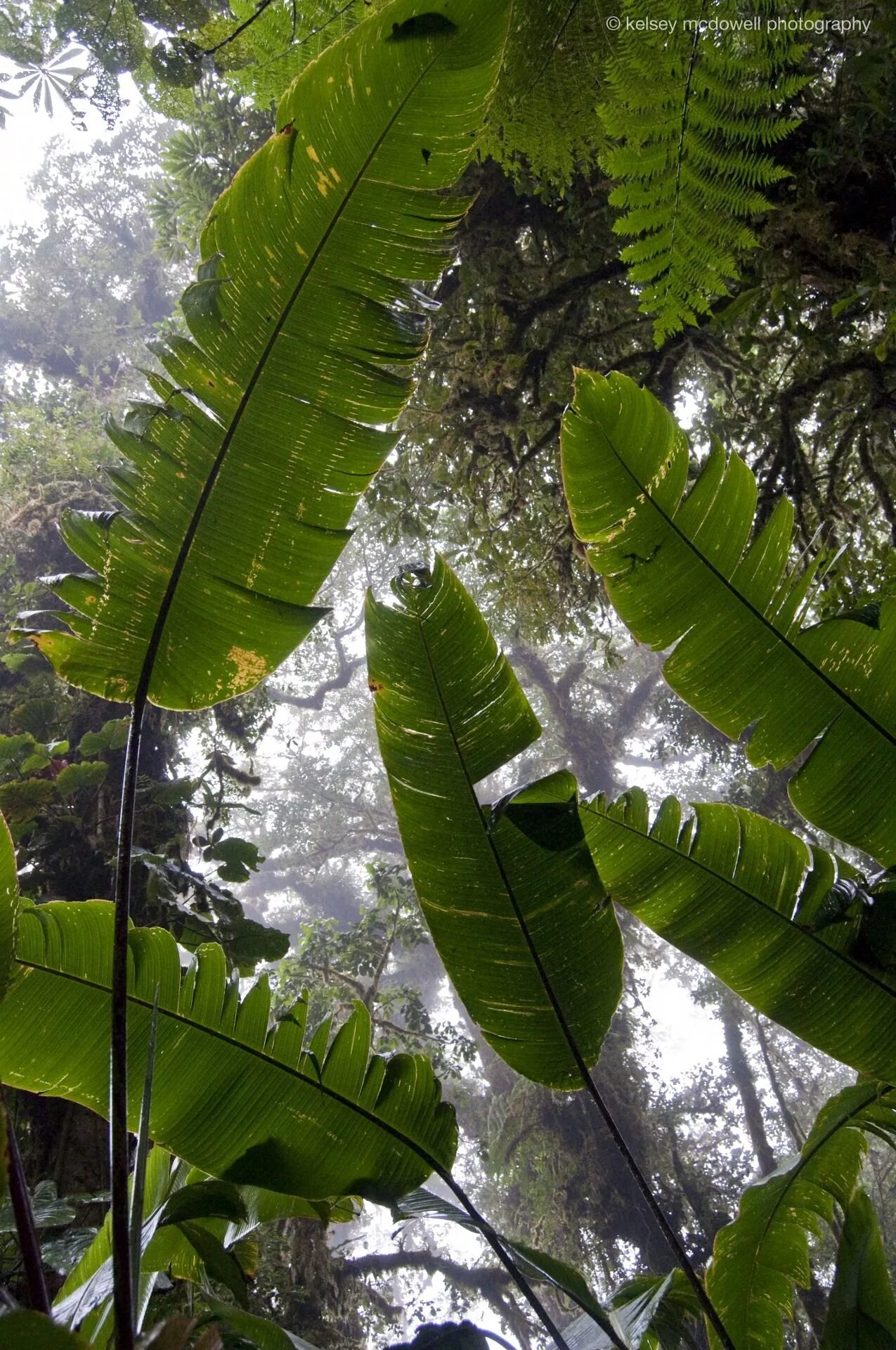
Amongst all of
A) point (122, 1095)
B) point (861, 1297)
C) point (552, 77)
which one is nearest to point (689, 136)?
point (552, 77)

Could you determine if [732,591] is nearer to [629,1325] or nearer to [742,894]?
[742,894]

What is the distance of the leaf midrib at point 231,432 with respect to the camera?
4.58ft

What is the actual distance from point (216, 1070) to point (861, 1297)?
1527mm

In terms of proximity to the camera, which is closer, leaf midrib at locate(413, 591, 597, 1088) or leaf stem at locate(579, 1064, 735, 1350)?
leaf stem at locate(579, 1064, 735, 1350)

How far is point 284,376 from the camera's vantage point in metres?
1.48

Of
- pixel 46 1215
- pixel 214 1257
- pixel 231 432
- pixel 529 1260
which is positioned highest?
pixel 231 432

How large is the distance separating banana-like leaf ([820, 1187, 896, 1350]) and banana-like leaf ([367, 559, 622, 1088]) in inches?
30.1

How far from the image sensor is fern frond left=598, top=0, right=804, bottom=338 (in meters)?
1.81

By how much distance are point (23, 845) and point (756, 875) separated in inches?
143

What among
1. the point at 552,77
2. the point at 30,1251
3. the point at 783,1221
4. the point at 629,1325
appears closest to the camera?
the point at 30,1251

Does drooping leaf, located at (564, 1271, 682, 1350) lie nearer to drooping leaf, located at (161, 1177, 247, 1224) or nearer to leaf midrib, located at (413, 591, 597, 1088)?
leaf midrib, located at (413, 591, 597, 1088)

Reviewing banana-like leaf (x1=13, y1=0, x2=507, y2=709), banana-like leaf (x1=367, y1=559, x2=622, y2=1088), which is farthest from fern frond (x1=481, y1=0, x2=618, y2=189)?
banana-like leaf (x1=367, y1=559, x2=622, y2=1088)

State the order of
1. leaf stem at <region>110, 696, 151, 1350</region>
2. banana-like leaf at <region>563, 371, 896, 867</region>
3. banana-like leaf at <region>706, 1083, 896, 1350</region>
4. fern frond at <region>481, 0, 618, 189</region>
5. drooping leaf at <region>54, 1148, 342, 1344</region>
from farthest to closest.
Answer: fern frond at <region>481, 0, 618, 189</region> < banana-like leaf at <region>706, 1083, 896, 1350</region> < banana-like leaf at <region>563, 371, 896, 867</region> < drooping leaf at <region>54, 1148, 342, 1344</region> < leaf stem at <region>110, 696, 151, 1350</region>

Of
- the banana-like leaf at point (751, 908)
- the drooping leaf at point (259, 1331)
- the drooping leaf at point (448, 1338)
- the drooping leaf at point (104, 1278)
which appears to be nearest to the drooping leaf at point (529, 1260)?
the drooping leaf at point (448, 1338)
